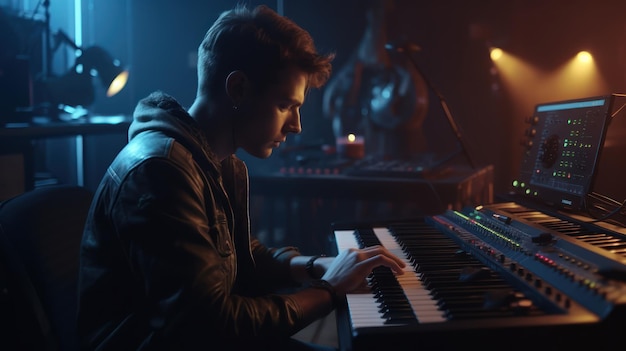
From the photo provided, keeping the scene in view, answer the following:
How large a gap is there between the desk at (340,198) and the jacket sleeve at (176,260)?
1.54 meters

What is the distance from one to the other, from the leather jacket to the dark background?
6.42ft

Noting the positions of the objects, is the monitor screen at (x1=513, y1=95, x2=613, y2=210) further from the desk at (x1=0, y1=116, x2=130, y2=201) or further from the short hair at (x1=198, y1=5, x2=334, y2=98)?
the desk at (x1=0, y1=116, x2=130, y2=201)

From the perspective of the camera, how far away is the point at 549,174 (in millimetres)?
1760

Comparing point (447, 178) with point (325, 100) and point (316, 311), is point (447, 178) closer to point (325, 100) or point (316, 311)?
point (325, 100)

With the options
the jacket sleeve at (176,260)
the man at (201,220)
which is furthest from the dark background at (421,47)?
the jacket sleeve at (176,260)

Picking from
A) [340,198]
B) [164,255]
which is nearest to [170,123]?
[164,255]

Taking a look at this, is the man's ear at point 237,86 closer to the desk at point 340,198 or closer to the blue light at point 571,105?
the blue light at point 571,105

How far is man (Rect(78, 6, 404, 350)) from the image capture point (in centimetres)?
113

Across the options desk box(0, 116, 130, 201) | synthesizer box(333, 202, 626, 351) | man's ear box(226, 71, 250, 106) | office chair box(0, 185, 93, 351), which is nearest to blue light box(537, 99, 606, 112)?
synthesizer box(333, 202, 626, 351)

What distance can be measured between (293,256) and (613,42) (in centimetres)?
158

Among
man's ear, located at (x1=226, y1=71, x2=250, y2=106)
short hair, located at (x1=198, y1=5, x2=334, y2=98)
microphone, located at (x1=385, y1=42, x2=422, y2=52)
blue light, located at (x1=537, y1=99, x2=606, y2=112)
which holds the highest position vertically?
microphone, located at (x1=385, y1=42, x2=422, y2=52)

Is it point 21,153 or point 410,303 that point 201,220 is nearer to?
point 410,303

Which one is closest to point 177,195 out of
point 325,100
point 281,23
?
point 281,23

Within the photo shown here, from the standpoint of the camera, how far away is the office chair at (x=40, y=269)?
121 centimetres
